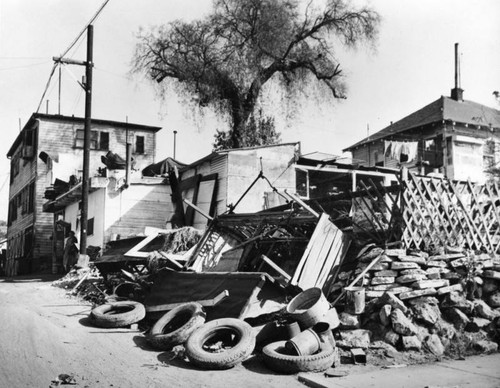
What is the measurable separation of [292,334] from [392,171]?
643 inches

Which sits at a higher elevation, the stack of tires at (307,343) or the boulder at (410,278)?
the boulder at (410,278)

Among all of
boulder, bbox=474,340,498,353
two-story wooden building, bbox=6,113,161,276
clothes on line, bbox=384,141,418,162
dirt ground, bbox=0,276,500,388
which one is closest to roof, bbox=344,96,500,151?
clothes on line, bbox=384,141,418,162

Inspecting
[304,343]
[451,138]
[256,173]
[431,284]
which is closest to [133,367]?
[304,343]

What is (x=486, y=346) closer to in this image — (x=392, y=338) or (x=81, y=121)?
(x=392, y=338)

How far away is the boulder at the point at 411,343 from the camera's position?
8742 mm

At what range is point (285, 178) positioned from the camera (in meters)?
20.3

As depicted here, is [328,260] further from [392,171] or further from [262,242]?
[392,171]

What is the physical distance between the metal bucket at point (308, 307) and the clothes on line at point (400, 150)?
1914 cm

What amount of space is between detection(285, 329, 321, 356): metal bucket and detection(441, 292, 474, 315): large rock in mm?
3207

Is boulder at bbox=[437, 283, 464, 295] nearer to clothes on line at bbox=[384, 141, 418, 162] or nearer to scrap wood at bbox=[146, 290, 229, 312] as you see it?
scrap wood at bbox=[146, 290, 229, 312]

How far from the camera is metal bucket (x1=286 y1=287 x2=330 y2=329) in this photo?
27.6ft

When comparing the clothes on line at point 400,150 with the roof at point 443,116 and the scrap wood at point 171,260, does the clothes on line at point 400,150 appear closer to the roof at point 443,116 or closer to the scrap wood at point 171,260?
the roof at point 443,116

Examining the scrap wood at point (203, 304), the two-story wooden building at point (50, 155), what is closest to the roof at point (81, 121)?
the two-story wooden building at point (50, 155)

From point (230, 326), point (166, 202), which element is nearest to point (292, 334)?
point (230, 326)
